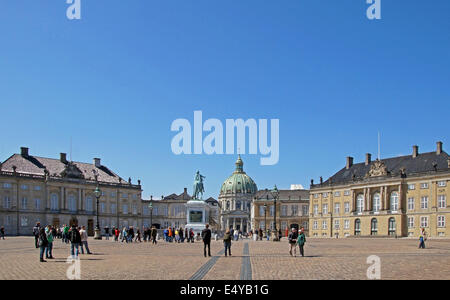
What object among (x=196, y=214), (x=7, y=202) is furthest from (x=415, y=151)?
(x=7, y=202)

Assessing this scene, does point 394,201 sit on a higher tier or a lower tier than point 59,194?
lower

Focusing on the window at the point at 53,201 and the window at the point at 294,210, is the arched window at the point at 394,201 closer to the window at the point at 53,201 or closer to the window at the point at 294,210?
the window at the point at 294,210

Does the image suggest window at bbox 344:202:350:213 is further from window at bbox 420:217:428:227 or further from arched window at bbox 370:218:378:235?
window at bbox 420:217:428:227

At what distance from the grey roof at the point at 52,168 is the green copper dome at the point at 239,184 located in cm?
7962

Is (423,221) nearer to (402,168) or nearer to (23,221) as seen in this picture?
(402,168)

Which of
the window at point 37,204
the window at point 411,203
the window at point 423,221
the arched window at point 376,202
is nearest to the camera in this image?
the window at point 423,221

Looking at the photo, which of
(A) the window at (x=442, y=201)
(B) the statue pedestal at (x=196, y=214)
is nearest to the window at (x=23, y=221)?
(B) the statue pedestal at (x=196, y=214)

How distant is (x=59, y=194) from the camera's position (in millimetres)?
84000

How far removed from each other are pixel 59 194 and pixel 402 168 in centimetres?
5207

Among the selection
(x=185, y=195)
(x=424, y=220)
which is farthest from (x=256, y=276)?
(x=185, y=195)

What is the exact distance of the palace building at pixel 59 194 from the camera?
252ft

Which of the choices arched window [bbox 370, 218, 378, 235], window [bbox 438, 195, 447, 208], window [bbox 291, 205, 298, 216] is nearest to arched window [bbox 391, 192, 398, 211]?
arched window [bbox 370, 218, 378, 235]

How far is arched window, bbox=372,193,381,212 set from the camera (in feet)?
269
